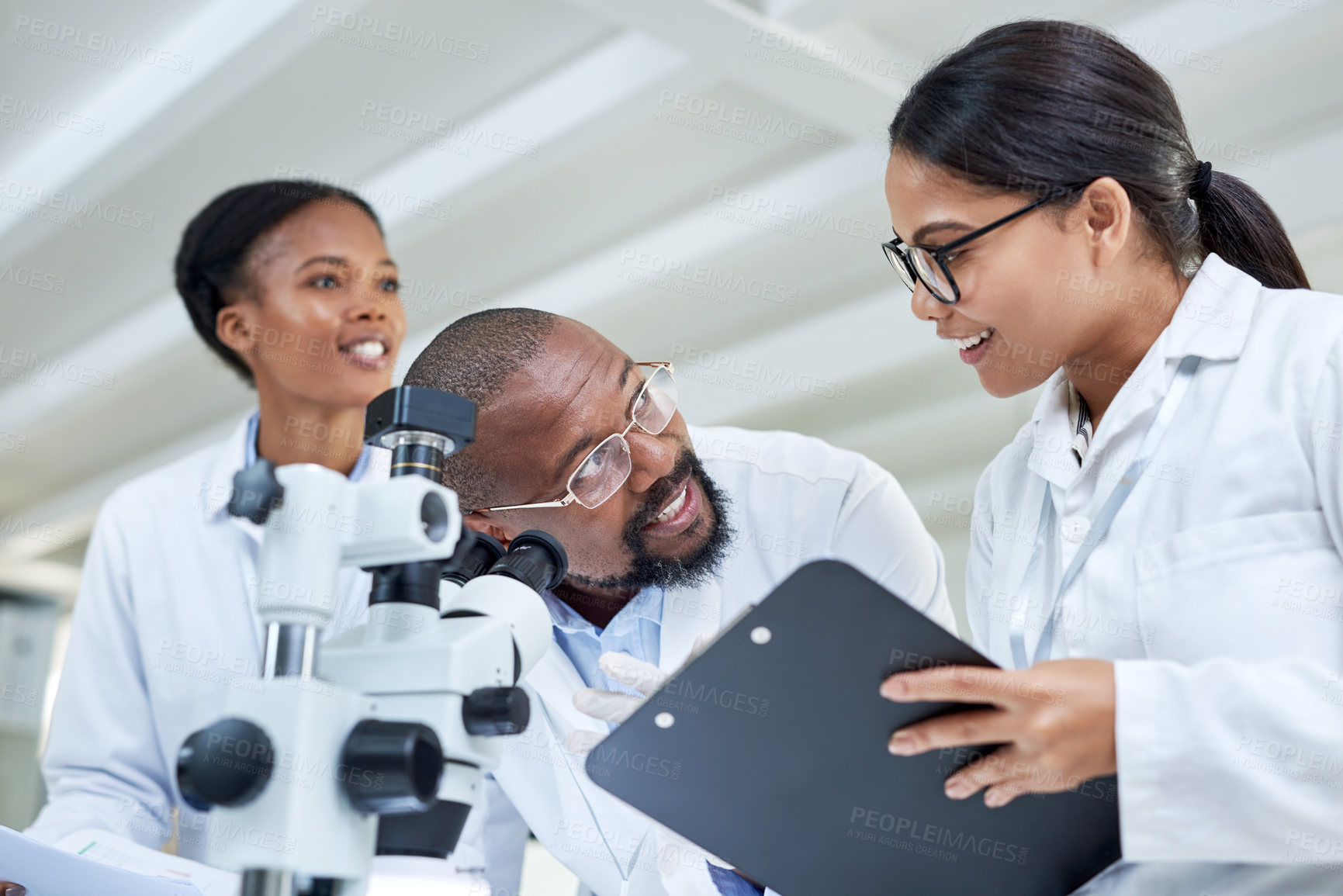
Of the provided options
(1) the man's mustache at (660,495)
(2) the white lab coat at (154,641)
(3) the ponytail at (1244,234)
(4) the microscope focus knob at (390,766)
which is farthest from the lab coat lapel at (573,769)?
(3) the ponytail at (1244,234)

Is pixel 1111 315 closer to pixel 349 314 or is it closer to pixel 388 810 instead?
pixel 388 810

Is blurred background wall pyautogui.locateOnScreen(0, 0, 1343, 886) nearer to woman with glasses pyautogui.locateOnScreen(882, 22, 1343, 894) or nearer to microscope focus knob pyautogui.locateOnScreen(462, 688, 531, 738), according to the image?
woman with glasses pyautogui.locateOnScreen(882, 22, 1343, 894)

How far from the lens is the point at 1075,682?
3.37 ft

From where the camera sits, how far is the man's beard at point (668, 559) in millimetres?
2004

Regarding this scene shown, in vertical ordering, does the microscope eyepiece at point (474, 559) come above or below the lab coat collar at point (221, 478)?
above

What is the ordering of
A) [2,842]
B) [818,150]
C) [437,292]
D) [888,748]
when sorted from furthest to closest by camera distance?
[437,292], [818,150], [2,842], [888,748]

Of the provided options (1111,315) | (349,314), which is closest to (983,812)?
(1111,315)

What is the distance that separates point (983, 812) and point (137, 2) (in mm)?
3146

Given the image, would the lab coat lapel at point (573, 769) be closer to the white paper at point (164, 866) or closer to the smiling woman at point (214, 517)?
the smiling woman at point (214, 517)

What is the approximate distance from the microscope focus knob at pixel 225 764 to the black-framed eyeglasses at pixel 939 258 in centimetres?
100

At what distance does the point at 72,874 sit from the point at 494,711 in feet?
2.07

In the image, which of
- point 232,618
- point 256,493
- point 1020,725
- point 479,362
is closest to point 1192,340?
point 1020,725

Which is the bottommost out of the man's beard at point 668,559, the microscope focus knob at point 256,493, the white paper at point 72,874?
the man's beard at point 668,559

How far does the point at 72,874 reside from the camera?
1.17 metres
